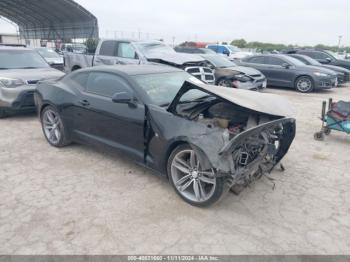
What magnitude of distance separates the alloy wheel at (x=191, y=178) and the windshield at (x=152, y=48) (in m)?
6.30

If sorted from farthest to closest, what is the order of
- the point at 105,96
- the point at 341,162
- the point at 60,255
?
the point at 341,162 → the point at 105,96 → the point at 60,255

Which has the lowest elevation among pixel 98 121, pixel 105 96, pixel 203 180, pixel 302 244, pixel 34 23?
pixel 302 244

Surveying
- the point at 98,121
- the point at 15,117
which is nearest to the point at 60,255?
the point at 98,121

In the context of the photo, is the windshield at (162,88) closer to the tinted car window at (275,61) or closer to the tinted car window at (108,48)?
the tinted car window at (108,48)

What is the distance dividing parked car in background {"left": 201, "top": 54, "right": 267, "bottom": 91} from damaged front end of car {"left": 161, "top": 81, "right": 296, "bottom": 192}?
18.4 feet

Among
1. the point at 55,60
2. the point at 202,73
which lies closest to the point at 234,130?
the point at 202,73

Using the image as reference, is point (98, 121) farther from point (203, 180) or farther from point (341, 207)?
point (341, 207)

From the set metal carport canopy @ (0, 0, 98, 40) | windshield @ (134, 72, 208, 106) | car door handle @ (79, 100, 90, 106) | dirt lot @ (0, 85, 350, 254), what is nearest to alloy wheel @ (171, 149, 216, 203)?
dirt lot @ (0, 85, 350, 254)

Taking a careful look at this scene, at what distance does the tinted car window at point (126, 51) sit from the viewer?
927 centimetres

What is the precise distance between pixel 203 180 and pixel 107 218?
114cm

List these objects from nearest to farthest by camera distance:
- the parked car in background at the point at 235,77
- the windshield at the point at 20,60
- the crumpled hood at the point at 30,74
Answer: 1. the crumpled hood at the point at 30,74
2. the windshield at the point at 20,60
3. the parked car in background at the point at 235,77

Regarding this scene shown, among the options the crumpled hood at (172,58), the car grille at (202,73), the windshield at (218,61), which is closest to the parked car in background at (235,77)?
the windshield at (218,61)

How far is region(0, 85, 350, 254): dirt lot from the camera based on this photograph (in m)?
2.85

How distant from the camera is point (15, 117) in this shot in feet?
23.9
